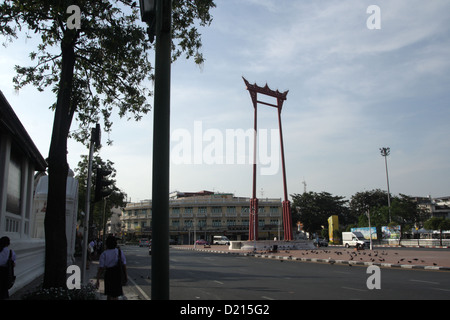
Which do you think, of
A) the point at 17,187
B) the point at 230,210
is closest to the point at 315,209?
the point at 230,210

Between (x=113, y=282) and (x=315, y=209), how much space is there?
7640 cm

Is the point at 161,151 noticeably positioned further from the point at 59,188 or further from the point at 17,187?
the point at 17,187

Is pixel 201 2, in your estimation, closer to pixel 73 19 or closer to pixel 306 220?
pixel 73 19

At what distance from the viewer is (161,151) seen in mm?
3373

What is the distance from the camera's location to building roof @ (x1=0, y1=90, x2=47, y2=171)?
8.14 meters

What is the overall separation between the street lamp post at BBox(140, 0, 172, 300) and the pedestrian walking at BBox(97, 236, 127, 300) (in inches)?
155

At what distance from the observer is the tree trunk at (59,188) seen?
25.1 ft

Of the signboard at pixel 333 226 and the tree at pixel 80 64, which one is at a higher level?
the tree at pixel 80 64

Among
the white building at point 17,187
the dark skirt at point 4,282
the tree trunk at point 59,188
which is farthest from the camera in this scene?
the white building at point 17,187

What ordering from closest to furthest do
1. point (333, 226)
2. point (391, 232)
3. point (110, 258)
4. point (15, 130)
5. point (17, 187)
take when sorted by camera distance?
point (110, 258) → point (15, 130) → point (17, 187) → point (391, 232) → point (333, 226)

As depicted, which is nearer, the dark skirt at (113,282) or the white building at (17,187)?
the dark skirt at (113,282)

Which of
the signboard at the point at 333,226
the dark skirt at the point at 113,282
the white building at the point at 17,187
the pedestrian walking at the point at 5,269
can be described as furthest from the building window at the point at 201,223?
the dark skirt at the point at 113,282

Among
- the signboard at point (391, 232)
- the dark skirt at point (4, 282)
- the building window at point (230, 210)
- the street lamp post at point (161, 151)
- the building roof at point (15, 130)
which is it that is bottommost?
the signboard at point (391, 232)

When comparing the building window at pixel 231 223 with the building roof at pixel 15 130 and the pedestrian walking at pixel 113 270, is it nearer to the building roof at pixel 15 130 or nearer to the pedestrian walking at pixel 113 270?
the building roof at pixel 15 130
